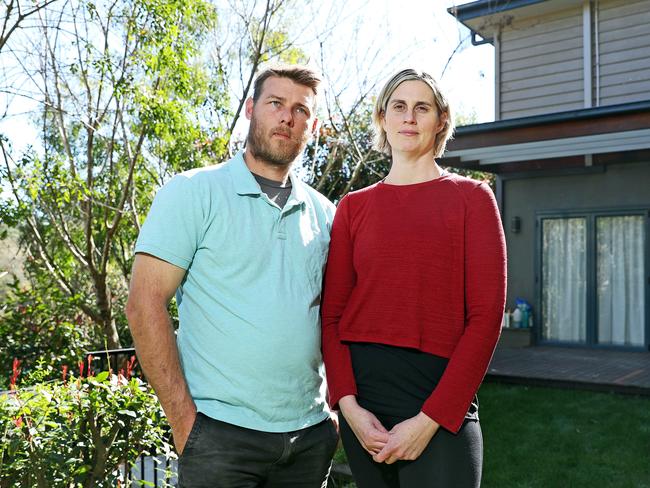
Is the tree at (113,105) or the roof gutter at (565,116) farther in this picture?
the roof gutter at (565,116)

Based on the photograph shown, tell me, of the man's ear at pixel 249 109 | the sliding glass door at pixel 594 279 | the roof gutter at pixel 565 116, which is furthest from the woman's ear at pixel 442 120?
the sliding glass door at pixel 594 279

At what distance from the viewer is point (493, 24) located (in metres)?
10.3

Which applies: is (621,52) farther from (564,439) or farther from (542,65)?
(564,439)

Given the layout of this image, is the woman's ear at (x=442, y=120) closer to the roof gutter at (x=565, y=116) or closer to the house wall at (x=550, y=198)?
the roof gutter at (x=565, y=116)

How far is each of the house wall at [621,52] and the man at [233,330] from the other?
905 cm

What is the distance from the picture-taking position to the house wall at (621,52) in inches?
376

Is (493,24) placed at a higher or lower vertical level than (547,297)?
higher

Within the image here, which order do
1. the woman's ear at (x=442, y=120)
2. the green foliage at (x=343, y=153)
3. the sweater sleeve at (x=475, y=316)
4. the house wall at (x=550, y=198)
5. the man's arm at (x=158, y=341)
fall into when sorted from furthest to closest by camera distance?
the house wall at (x=550, y=198) < the green foliage at (x=343, y=153) < the woman's ear at (x=442, y=120) < the man's arm at (x=158, y=341) < the sweater sleeve at (x=475, y=316)

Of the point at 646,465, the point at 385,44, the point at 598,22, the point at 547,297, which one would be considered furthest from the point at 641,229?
the point at 646,465

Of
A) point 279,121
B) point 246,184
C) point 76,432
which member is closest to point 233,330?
point 246,184

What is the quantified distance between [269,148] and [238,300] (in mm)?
523

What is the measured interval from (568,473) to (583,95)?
7177mm

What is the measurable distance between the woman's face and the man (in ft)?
1.31

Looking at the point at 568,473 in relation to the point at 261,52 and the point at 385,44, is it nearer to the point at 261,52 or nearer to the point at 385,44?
the point at 385,44
